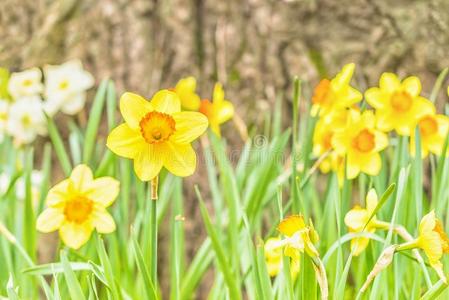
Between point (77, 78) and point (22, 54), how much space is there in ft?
1.39

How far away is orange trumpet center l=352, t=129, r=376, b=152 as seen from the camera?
1.75m

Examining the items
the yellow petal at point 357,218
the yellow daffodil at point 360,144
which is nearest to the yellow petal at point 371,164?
the yellow daffodil at point 360,144

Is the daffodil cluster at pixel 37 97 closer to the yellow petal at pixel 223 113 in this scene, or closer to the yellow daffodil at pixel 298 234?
the yellow petal at pixel 223 113

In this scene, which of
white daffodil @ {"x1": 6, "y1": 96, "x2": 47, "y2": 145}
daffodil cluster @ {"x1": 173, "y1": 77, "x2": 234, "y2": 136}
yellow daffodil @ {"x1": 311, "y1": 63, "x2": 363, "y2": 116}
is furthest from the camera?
white daffodil @ {"x1": 6, "y1": 96, "x2": 47, "y2": 145}

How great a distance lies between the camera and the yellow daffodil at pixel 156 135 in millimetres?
1240

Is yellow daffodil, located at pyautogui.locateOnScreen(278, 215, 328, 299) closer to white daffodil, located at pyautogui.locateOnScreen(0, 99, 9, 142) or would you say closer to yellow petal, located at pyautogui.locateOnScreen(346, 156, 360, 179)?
yellow petal, located at pyautogui.locateOnScreen(346, 156, 360, 179)

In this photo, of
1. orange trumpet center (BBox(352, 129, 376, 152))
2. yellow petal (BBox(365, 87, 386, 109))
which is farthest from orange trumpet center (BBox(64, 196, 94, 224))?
yellow petal (BBox(365, 87, 386, 109))

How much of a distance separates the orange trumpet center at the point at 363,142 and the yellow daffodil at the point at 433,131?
0.15 metres

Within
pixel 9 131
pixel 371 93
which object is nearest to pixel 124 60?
pixel 9 131

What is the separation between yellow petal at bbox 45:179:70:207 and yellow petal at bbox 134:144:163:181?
0.34 m

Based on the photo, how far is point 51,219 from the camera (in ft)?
5.11

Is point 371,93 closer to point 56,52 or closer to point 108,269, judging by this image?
point 108,269

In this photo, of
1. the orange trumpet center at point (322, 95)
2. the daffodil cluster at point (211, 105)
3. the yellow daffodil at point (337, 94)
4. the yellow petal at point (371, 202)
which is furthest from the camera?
the daffodil cluster at point (211, 105)

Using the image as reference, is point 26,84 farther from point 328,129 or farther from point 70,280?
point 70,280
